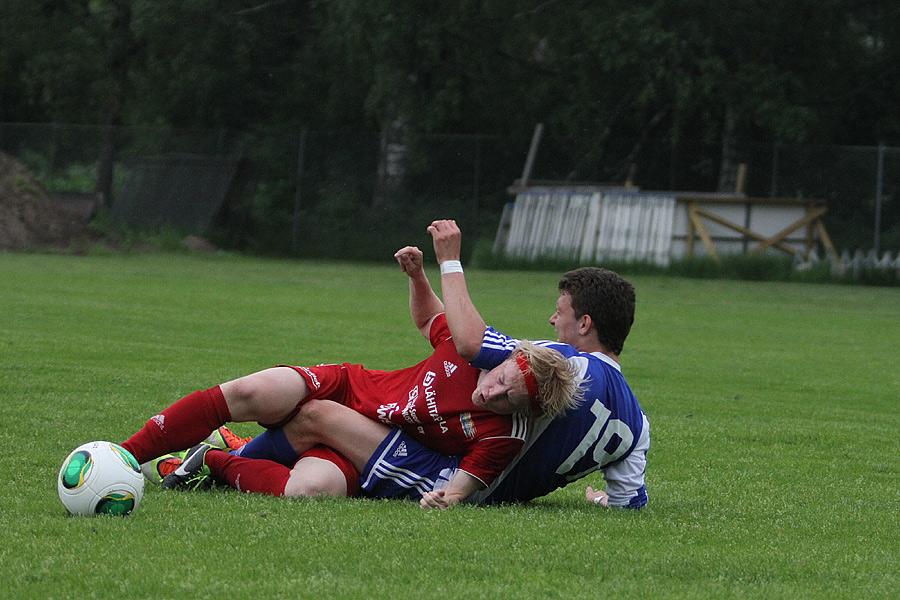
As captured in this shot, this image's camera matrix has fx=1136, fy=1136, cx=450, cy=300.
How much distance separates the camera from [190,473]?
5383 mm

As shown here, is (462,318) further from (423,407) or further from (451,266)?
(423,407)

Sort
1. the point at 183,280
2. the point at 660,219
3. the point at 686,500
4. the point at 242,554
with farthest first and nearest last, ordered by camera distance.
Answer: the point at 660,219 → the point at 183,280 → the point at 686,500 → the point at 242,554

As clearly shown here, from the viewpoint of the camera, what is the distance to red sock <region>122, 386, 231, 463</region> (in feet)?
16.9

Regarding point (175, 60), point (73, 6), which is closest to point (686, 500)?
point (175, 60)

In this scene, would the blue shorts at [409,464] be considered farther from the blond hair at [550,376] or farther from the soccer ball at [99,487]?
the soccer ball at [99,487]

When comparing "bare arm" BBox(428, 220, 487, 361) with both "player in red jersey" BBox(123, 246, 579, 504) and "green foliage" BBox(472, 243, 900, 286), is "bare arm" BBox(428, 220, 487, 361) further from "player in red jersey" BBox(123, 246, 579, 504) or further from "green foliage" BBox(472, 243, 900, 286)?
"green foliage" BBox(472, 243, 900, 286)

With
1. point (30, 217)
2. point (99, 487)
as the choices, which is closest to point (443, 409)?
point (99, 487)

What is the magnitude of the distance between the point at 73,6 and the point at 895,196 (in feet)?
81.3

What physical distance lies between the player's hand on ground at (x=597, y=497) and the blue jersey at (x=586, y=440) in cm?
8

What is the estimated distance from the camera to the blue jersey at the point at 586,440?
16.5 ft

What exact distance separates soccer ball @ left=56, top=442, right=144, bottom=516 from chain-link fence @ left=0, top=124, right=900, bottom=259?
25951mm

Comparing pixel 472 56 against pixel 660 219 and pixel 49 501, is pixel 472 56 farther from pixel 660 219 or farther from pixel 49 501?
pixel 49 501

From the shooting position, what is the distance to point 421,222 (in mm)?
31234

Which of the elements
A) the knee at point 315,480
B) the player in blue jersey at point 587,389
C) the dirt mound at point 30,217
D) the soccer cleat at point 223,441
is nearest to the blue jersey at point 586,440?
the player in blue jersey at point 587,389
